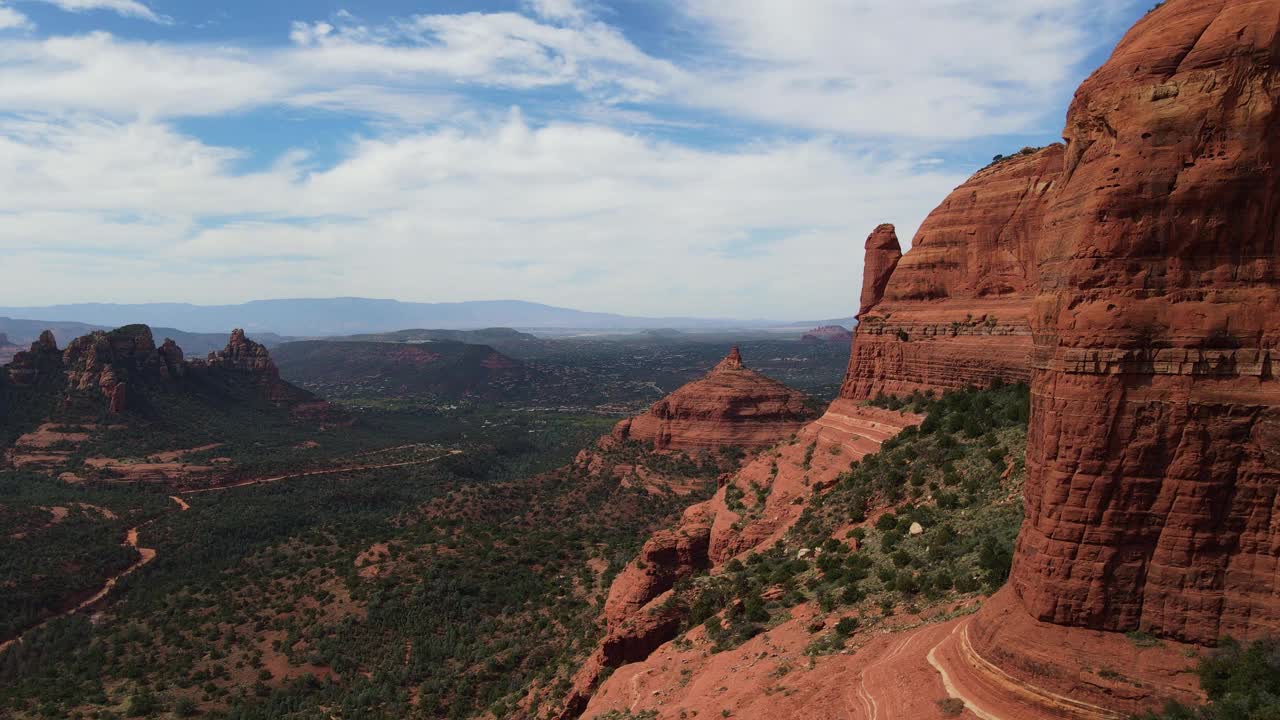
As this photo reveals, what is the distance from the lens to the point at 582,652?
34812mm

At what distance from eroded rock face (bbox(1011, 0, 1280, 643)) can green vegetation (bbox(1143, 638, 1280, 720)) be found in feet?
1.34

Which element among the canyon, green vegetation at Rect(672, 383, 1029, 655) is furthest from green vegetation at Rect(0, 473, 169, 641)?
the canyon

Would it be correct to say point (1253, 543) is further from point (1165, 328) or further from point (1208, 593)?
point (1165, 328)

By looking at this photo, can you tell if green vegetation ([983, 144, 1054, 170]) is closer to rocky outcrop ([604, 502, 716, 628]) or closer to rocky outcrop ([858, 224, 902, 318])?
rocky outcrop ([858, 224, 902, 318])

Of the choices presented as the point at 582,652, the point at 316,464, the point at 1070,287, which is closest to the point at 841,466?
the point at 582,652

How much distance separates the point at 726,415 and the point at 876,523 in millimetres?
52659

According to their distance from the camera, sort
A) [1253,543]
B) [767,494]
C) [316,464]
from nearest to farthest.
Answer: [1253,543]
[767,494]
[316,464]

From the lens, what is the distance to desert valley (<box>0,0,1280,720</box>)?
1296cm

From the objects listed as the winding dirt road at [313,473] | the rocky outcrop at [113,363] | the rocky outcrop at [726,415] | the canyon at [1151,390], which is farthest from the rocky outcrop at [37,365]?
the canyon at [1151,390]

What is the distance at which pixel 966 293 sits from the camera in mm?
36688

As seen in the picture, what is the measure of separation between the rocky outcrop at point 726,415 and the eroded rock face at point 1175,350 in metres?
A: 64.7

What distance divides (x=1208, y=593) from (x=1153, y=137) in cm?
801

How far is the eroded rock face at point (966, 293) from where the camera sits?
3378cm

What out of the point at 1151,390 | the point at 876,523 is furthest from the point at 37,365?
the point at 1151,390
